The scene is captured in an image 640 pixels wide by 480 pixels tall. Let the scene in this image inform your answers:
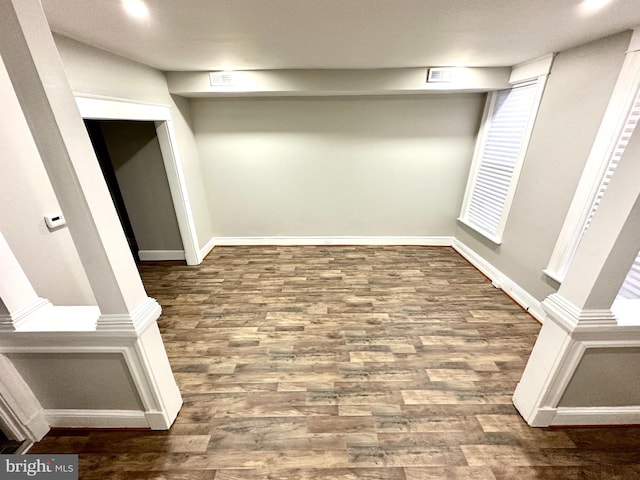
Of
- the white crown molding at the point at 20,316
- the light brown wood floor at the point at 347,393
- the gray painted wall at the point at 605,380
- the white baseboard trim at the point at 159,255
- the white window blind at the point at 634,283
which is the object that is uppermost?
the white crown molding at the point at 20,316

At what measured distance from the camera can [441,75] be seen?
2775 mm

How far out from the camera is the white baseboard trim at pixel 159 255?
3609 mm

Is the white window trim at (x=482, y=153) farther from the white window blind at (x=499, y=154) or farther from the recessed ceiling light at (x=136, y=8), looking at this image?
the recessed ceiling light at (x=136, y=8)

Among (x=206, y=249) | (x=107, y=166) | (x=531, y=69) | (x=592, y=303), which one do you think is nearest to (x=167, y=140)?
(x=107, y=166)

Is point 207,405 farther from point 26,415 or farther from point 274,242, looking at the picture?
point 274,242

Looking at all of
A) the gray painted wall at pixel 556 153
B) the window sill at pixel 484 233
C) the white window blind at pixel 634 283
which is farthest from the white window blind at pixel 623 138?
the window sill at pixel 484 233

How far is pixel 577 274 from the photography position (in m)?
1.22

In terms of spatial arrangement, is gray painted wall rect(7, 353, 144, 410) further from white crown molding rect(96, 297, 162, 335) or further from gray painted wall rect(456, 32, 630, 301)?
gray painted wall rect(456, 32, 630, 301)

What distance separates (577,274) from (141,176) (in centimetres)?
422

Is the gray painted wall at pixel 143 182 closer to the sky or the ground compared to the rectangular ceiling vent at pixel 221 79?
closer to the ground

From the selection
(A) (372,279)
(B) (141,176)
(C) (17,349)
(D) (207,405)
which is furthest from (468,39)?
(B) (141,176)

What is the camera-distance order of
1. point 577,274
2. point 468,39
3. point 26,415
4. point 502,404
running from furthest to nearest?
point 468,39, point 502,404, point 26,415, point 577,274

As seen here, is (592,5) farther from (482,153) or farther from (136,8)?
(136,8)

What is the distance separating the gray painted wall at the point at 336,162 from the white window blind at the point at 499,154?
0.26 m
